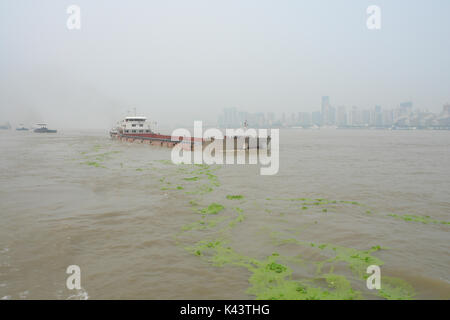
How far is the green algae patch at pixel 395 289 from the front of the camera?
531cm

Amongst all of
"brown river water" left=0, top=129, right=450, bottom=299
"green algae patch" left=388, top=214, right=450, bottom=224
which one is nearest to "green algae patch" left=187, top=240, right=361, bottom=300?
"brown river water" left=0, top=129, right=450, bottom=299

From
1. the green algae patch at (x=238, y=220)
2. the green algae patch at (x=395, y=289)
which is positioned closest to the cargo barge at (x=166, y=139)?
the green algae patch at (x=238, y=220)

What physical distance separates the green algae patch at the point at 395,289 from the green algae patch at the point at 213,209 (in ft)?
21.2

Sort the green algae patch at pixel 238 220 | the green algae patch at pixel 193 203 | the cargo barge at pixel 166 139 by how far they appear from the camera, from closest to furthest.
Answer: the green algae patch at pixel 238 220 < the green algae patch at pixel 193 203 < the cargo barge at pixel 166 139

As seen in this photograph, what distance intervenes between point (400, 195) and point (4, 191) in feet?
69.8

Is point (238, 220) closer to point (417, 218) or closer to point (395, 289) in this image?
point (395, 289)

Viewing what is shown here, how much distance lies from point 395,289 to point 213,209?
710cm

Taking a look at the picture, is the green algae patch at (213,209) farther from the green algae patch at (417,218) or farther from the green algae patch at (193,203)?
the green algae patch at (417,218)

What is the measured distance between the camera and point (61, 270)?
612cm

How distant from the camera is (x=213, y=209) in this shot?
11.3m

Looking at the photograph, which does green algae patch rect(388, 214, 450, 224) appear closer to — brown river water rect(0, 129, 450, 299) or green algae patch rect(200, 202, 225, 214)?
brown river water rect(0, 129, 450, 299)

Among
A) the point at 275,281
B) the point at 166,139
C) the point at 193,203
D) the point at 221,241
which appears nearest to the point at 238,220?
the point at 221,241
